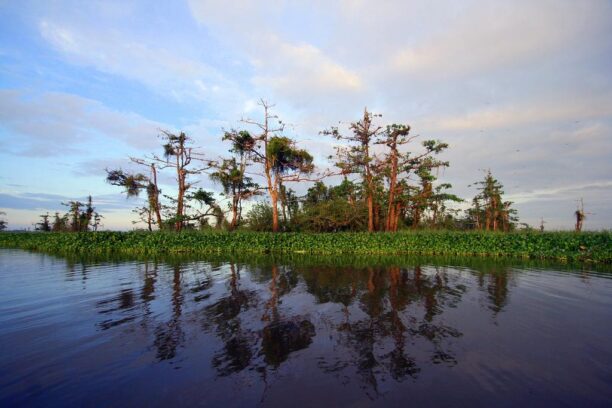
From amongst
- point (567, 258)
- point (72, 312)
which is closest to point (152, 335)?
point (72, 312)

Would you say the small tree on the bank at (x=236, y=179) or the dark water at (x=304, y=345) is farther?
the small tree on the bank at (x=236, y=179)

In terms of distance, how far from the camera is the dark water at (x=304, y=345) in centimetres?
425

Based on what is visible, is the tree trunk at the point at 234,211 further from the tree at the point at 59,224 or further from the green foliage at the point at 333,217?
the tree at the point at 59,224

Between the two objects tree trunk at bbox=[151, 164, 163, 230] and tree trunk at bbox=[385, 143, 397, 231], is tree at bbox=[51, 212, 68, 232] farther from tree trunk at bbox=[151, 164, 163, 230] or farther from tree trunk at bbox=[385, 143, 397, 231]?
tree trunk at bbox=[385, 143, 397, 231]

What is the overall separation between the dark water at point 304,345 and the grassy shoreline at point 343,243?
1293cm

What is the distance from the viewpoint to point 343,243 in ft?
84.2

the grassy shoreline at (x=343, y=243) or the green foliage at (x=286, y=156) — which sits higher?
the green foliage at (x=286, y=156)

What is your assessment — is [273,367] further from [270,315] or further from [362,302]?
[362,302]

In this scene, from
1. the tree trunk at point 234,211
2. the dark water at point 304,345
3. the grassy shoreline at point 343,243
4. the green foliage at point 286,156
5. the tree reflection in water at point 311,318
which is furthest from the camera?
the tree trunk at point 234,211

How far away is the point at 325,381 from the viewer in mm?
4543

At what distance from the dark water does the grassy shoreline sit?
12930mm

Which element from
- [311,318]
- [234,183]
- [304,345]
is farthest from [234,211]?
[304,345]

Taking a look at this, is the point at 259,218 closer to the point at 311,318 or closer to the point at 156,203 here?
the point at 156,203

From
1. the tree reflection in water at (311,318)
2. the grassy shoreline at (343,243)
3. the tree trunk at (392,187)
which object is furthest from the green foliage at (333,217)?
the tree reflection in water at (311,318)
